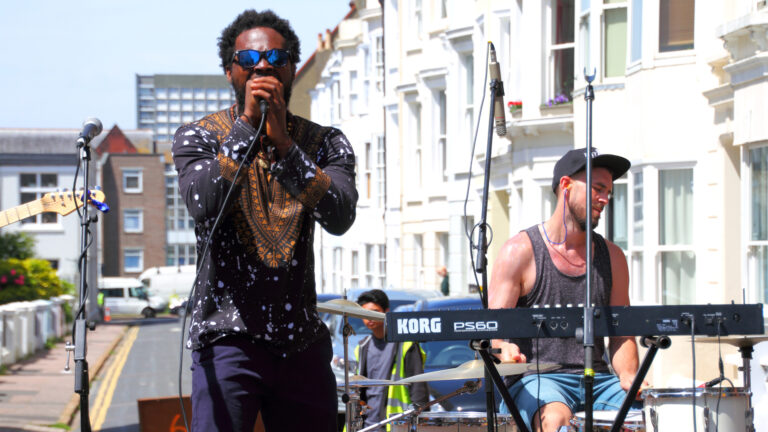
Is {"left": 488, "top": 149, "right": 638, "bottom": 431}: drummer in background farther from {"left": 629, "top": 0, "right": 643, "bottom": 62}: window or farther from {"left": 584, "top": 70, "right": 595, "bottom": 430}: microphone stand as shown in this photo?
{"left": 629, "top": 0, "right": 643, "bottom": 62}: window

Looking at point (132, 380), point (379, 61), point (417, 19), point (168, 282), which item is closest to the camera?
point (132, 380)

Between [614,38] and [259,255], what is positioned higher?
[614,38]

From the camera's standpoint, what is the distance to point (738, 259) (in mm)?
13773

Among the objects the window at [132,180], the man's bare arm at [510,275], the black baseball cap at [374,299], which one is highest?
the window at [132,180]

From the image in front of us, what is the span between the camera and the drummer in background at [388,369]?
9.16m

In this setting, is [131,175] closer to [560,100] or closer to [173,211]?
[173,211]

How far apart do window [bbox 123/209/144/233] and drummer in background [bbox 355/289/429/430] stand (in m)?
74.9

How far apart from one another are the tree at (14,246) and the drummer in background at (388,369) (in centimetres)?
3212

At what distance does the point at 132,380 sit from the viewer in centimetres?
2384

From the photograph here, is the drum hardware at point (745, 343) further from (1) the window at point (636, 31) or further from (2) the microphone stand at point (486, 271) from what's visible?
(1) the window at point (636, 31)

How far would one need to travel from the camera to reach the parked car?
10719mm

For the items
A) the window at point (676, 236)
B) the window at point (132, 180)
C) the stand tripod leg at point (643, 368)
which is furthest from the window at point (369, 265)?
the window at point (132, 180)

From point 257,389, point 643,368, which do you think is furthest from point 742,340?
point 257,389

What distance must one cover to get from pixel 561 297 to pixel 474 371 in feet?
1.85
